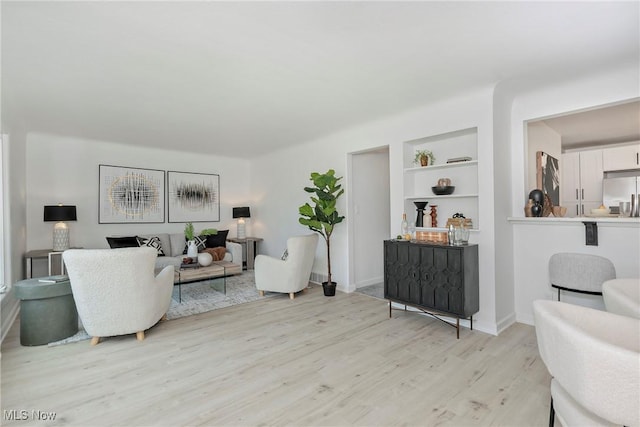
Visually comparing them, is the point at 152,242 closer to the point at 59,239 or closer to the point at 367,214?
the point at 59,239

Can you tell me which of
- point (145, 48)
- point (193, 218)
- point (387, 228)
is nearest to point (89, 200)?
point (193, 218)

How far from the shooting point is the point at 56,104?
3.50 m

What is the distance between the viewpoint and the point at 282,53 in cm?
243

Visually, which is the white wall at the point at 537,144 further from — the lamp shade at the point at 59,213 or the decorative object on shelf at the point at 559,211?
the lamp shade at the point at 59,213

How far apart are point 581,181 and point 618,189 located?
0.64 meters

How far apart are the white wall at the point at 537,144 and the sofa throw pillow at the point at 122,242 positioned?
19.3 ft

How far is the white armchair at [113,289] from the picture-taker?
107 inches

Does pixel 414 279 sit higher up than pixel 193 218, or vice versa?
pixel 193 218

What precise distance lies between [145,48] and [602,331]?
3354 mm

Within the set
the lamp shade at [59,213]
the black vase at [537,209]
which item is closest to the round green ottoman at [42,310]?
the lamp shade at [59,213]

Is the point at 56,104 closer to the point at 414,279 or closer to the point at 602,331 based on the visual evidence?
the point at 414,279

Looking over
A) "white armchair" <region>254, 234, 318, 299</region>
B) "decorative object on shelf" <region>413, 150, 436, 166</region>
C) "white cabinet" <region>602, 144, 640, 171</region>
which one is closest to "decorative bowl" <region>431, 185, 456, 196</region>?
"decorative object on shelf" <region>413, 150, 436, 166</region>

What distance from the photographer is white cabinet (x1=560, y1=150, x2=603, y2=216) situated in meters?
5.21

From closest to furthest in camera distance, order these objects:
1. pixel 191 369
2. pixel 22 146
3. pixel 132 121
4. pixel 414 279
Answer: pixel 191 369 → pixel 414 279 → pixel 132 121 → pixel 22 146
